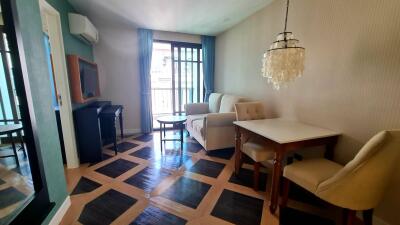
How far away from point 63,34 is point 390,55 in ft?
12.0

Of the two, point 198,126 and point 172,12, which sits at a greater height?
point 172,12

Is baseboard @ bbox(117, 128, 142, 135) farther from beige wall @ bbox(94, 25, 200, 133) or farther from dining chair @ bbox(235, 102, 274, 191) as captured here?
dining chair @ bbox(235, 102, 274, 191)

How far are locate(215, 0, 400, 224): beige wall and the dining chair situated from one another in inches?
13.7

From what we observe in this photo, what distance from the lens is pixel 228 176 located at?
2.35 metres

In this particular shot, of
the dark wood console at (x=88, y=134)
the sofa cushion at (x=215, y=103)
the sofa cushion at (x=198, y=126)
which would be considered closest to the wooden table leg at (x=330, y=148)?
the sofa cushion at (x=198, y=126)

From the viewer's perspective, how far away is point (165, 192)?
202 centimetres

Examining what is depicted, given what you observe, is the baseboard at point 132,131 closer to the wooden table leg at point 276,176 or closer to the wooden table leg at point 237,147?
the wooden table leg at point 237,147

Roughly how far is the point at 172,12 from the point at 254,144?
2546mm

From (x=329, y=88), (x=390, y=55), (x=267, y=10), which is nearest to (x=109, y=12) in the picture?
(x=267, y=10)

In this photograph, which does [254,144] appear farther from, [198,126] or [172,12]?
[172,12]

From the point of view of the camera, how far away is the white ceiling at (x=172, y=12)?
2664 mm

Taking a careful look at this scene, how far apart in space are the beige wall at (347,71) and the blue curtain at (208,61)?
189 centimetres

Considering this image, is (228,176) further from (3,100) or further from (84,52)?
(84,52)

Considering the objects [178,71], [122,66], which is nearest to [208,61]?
[178,71]
